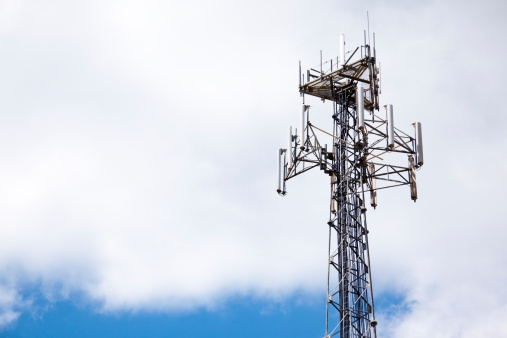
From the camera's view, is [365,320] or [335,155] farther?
[335,155]

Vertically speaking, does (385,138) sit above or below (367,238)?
above

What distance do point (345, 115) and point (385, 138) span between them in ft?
8.30

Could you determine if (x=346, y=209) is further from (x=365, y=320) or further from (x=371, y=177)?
(x=365, y=320)

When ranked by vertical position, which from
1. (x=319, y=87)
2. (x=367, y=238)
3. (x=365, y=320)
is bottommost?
(x=365, y=320)

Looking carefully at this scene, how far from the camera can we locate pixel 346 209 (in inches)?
1882

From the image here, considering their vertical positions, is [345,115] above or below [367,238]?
above

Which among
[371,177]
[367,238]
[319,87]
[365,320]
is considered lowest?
[365,320]

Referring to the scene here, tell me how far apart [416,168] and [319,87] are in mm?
6175

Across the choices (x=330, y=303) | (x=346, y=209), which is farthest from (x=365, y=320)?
(x=346, y=209)

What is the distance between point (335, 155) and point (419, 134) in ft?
13.9

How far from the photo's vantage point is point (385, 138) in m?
48.5

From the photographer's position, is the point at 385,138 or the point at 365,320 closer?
the point at 365,320

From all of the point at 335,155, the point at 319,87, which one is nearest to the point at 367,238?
the point at 335,155

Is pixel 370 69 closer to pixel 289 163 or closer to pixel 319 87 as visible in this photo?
pixel 319 87
